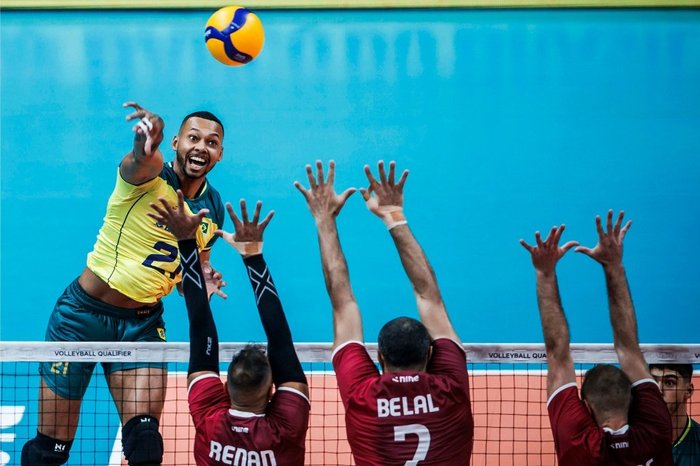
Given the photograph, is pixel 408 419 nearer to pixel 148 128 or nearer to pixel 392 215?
pixel 392 215

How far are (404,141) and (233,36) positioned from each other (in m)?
3.35

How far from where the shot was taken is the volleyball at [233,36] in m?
6.86

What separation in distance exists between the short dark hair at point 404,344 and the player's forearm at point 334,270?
1.14ft

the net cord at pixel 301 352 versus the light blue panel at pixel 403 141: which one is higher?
the light blue panel at pixel 403 141

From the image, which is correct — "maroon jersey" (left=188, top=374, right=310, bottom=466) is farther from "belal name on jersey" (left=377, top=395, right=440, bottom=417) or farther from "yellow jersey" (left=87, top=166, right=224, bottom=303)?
"yellow jersey" (left=87, top=166, right=224, bottom=303)

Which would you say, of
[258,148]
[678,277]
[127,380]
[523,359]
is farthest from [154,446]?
[678,277]

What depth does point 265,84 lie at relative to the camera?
10.2 meters

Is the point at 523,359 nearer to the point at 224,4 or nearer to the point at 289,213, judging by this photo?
the point at 289,213

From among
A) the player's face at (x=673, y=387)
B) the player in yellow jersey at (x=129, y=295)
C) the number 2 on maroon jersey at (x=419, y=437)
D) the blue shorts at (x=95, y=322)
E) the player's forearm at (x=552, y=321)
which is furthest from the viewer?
the blue shorts at (x=95, y=322)

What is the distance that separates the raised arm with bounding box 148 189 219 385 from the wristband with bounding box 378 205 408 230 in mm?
844

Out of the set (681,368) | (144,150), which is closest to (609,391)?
(681,368)

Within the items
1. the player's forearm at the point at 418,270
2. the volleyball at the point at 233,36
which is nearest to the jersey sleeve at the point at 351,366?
the player's forearm at the point at 418,270

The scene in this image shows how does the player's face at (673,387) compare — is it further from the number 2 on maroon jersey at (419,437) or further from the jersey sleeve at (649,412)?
the number 2 on maroon jersey at (419,437)

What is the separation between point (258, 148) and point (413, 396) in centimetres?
648
